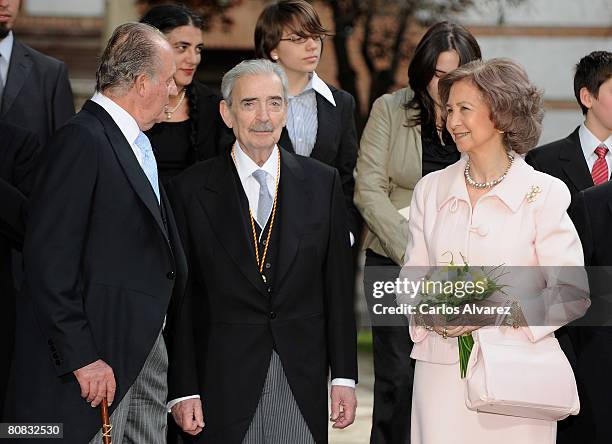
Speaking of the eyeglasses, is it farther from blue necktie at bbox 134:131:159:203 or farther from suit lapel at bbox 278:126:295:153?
blue necktie at bbox 134:131:159:203

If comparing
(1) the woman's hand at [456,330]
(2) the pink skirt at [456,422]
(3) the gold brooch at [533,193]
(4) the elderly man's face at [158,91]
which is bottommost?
(2) the pink skirt at [456,422]

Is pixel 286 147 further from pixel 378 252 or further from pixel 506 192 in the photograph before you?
pixel 506 192

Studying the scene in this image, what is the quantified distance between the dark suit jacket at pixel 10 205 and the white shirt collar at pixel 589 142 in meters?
2.74

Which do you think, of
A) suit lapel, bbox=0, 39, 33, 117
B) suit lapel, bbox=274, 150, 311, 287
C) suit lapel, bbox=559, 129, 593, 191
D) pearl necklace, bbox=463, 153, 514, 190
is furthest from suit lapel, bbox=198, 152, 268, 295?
suit lapel, bbox=559, 129, 593, 191

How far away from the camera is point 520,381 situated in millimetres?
4348

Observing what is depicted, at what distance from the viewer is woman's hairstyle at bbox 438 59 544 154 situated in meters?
4.71

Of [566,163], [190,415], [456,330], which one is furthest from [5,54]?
[456,330]

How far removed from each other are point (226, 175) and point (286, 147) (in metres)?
1.04

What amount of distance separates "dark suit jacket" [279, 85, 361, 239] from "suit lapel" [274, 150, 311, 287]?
3.18 ft

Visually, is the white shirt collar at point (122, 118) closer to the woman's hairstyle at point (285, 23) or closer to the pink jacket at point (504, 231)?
the pink jacket at point (504, 231)

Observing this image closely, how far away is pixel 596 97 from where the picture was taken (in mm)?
6168

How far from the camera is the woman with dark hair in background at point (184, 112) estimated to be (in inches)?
238

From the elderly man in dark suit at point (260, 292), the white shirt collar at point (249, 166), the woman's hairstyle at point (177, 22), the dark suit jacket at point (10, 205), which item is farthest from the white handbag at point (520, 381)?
the woman's hairstyle at point (177, 22)

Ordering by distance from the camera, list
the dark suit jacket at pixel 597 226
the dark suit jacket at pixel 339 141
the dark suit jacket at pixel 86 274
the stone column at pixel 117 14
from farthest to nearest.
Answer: the stone column at pixel 117 14
the dark suit jacket at pixel 339 141
the dark suit jacket at pixel 597 226
the dark suit jacket at pixel 86 274
